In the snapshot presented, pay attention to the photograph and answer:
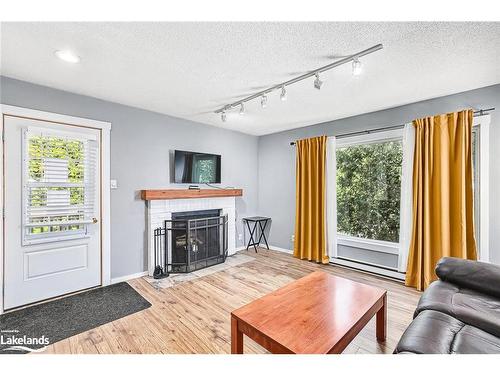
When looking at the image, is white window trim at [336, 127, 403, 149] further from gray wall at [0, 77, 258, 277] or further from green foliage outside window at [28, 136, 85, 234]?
green foliage outside window at [28, 136, 85, 234]

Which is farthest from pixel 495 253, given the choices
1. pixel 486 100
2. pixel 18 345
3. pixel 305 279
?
pixel 18 345

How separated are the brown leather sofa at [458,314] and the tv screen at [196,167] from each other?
10.7 ft

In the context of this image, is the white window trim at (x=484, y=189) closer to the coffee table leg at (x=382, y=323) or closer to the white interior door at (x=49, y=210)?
the coffee table leg at (x=382, y=323)

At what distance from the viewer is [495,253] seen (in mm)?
2545

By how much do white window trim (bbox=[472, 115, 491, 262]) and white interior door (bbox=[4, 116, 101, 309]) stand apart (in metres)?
4.50

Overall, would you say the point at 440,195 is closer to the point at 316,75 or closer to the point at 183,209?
the point at 316,75

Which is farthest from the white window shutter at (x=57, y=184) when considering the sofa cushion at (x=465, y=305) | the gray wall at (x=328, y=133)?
the sofa cushion at (x=465, y=305)

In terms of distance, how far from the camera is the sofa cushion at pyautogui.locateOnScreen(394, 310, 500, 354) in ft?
3.71

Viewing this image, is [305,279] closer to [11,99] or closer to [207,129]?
[207,129]

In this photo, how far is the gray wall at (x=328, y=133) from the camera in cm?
255

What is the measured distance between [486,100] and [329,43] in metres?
2.16

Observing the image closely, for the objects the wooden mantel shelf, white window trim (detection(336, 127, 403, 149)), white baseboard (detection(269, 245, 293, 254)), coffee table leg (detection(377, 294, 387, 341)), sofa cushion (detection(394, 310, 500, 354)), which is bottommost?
white baseboard (detection(269, 245, 293, 254))

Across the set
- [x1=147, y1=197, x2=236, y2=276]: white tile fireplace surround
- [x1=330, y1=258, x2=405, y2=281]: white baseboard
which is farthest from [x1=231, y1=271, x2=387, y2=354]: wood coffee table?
[x1=147, y1=197, x2=236, y2=276]: white tile fireplace surround

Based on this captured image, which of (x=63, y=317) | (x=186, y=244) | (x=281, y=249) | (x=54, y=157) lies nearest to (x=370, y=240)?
(x=281, y=249)
